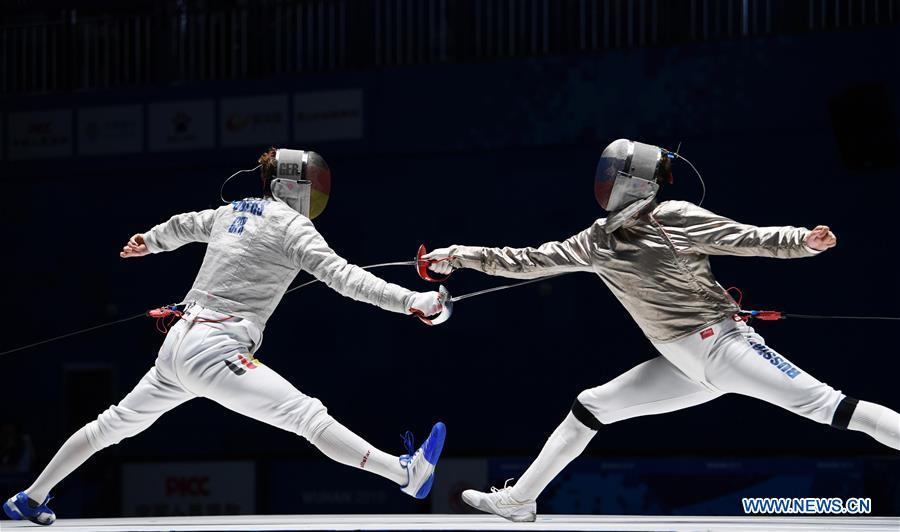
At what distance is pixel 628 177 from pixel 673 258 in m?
0.32

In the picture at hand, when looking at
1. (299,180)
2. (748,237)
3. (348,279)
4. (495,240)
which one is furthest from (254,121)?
(748,237)

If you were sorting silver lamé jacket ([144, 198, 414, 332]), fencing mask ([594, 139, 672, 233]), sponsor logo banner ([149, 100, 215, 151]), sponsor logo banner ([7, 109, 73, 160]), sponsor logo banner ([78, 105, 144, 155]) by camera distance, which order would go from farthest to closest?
1. sponsor logo banner ([7, 109, 73, 160])
2. sponsor logo banner ([78, 105, 144, 155])
3. sponsor logo banner ([149, 100, 215, 151])
4. fencing mask ([594, 139, 672, 233])
5. silver lamé jacket ([144, 198, 414, 332])

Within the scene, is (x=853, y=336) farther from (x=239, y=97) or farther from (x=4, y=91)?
(x=4, y=91)

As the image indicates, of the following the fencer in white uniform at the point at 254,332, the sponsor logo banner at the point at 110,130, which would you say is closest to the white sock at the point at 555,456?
the fencer in white uniform at the point at 254,332

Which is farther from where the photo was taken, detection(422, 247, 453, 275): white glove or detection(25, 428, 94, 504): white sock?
detection(422, 247, 453, 275): white glove

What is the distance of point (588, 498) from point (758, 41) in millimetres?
3215

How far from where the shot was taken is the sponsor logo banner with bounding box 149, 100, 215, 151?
318 inches

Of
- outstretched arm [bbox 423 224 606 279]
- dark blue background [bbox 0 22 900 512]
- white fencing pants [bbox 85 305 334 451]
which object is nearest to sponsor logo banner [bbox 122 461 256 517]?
dark blue background [bbox 0 22 900 512]

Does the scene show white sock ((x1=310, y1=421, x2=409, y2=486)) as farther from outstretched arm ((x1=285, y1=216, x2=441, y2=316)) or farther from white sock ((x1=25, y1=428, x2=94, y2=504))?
white sock ((x1=25, y1=428, x2=94, y2=504))

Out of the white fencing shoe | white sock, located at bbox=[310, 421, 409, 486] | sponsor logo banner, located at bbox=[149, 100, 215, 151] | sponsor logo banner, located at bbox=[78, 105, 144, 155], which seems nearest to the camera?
white sock, located at bbox=[310, 421, 409, 486]

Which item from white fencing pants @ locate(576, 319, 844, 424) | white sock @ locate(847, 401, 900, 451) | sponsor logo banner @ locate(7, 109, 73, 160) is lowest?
white sock @ locate(847, 401, 900, 451)

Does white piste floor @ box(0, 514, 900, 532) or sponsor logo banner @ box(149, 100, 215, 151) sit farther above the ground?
sponsor logo banner @ box(149, 100, 215, 151)

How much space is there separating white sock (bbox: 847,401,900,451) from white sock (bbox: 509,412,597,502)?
2.74 feet

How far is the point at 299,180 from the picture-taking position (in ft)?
12.0
